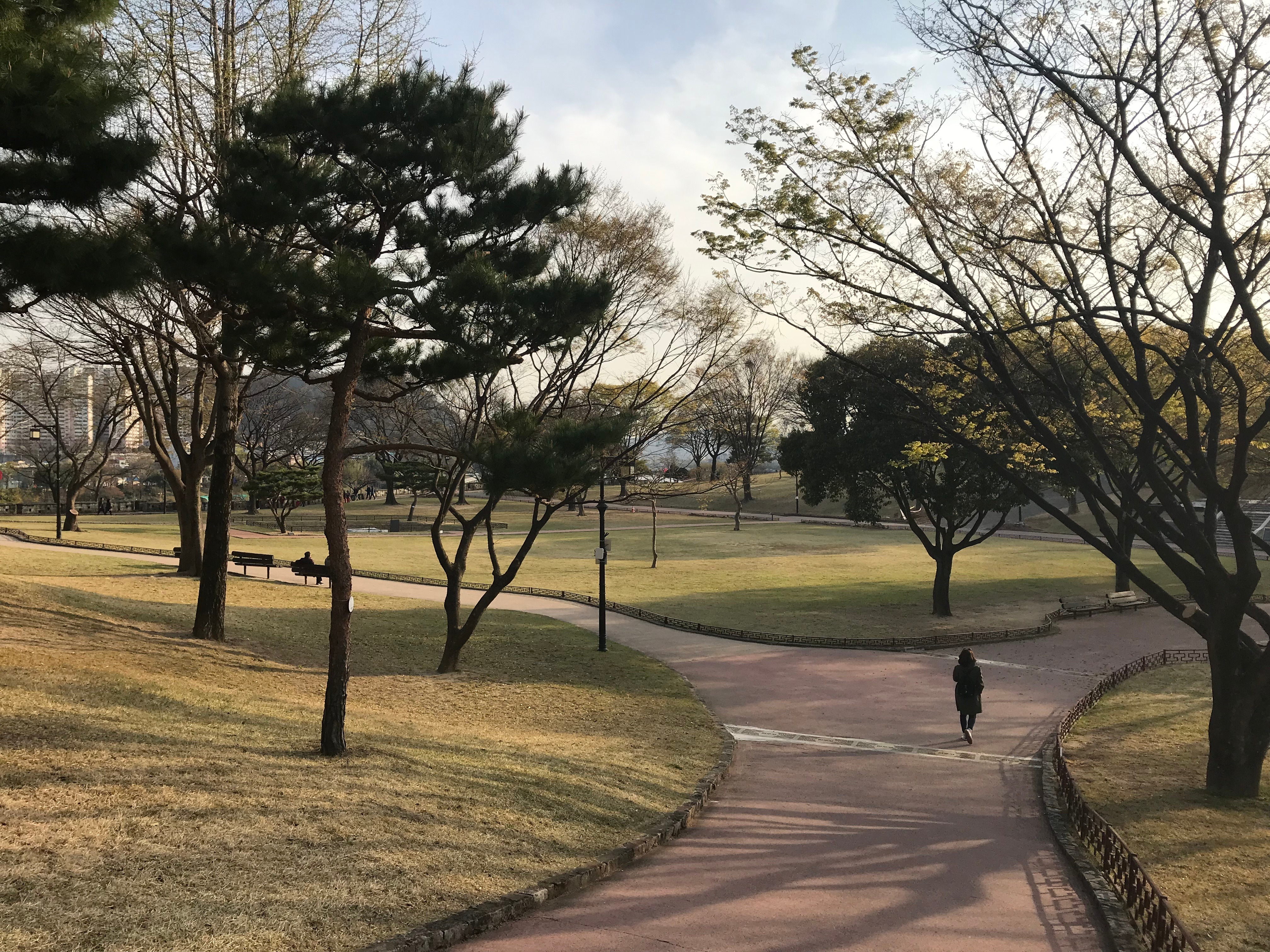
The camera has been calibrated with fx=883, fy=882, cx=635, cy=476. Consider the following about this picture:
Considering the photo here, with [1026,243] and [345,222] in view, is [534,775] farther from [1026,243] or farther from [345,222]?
[1026,243]

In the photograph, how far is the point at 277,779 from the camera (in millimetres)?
7918

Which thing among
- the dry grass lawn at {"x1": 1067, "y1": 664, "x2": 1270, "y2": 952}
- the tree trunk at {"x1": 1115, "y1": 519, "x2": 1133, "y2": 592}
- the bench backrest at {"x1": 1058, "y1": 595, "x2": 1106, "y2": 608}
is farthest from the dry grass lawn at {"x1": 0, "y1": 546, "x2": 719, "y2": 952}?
the bench backrest at {"x1": 1058, "y1": 595, "x2": 1106, "y2": 608}

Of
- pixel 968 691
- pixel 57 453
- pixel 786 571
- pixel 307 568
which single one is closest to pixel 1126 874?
pixel 968 691

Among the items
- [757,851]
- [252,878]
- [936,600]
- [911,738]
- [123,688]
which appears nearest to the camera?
[252,878]

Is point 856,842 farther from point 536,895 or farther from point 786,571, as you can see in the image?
point 786,571

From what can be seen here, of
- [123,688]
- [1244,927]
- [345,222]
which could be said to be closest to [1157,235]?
[1244,927]

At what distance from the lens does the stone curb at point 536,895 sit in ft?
18.5

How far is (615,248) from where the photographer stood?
15.2 m

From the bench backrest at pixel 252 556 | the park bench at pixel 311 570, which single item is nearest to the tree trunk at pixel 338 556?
the park bench at pixel 311 570

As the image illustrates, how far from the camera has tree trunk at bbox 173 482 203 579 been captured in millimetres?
20000

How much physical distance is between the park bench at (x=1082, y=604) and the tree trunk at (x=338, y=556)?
69.4 feet

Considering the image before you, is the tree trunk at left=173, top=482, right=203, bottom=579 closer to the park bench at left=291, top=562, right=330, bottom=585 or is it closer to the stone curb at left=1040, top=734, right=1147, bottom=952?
the park bench at left=291, top=562, right=330, bottom=585

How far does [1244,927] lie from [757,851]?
12.4 ft

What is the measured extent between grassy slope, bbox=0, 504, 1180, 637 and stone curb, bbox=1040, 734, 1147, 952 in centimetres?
1127
